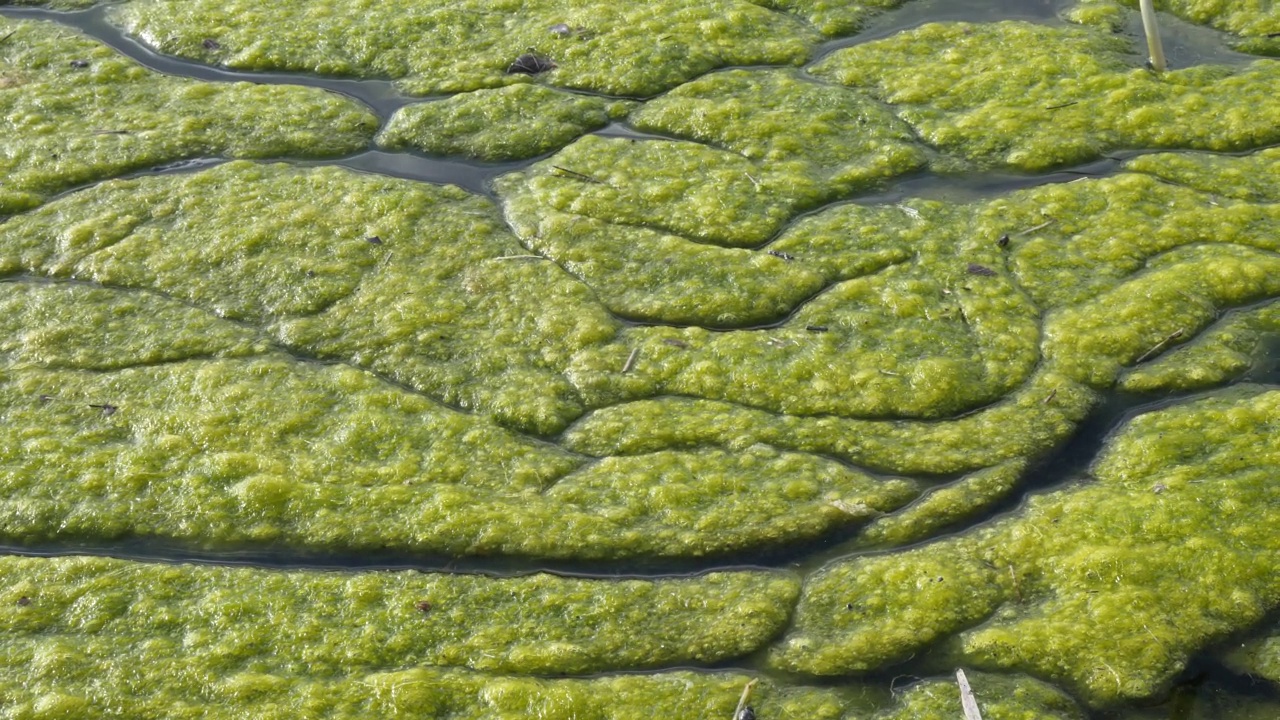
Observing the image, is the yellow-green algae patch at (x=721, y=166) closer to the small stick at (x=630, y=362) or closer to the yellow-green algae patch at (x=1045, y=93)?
the yellow-green algae patch at (x=1045, y=93)

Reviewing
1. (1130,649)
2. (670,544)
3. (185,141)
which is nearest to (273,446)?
(670,544)

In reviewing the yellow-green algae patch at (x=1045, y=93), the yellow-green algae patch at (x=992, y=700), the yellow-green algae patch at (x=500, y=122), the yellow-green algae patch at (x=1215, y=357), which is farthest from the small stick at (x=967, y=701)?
the yellow-green algae patch at (x=500, y=122)

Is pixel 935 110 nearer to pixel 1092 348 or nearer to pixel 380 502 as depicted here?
pixel 1092 348

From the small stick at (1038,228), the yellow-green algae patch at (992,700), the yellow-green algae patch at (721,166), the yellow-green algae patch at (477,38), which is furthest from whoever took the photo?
the yellow-green algae patch at (477,38)

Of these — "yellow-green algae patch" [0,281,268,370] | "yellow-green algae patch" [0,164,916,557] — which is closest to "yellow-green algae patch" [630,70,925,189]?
"yellow-green algae patch" [0,164,916,557]

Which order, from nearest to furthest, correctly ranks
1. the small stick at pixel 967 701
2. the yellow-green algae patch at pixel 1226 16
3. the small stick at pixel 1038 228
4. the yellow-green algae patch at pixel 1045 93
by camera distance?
1. the small stick at pixel 967 701
2. the small stick at pixel 1038 228
3. the yellow-green algae patch at pixel 1045 93
4. the yellow-green algae patch at pixel 1226 16

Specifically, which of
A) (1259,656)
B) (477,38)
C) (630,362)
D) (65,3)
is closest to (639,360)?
(630,362)
